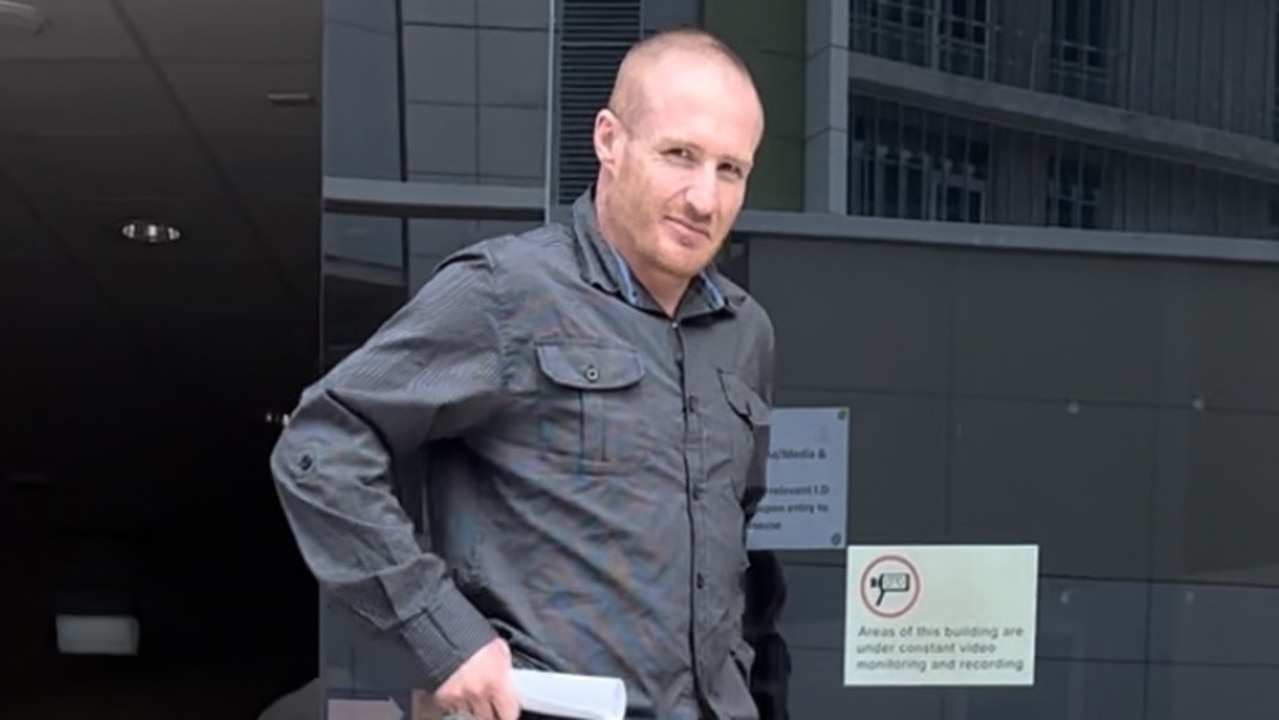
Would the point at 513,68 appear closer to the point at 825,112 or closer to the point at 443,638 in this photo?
the point at 825,112

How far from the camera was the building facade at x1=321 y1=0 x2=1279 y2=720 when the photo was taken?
9.91ft

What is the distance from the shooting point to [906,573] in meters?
3.10

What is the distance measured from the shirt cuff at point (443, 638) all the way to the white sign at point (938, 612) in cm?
158

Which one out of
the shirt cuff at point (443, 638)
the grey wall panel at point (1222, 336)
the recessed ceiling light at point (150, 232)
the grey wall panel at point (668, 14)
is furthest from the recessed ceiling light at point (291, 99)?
the shirt cuff at point (443, 638)

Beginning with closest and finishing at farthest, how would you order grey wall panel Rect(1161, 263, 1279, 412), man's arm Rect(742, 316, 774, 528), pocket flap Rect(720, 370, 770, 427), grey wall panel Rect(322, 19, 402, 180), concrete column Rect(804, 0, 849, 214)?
pocket flap Rect(720, 370, 770, 427), man's arm Rect(742, 316, 774, 528), grey wall panel Rect(322, 19, 402, 180), concrete column Rect(804, 0, 849, 214), grey wall panel Rect(1161, 263, 1279, 412)

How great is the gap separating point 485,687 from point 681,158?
609 millimetres

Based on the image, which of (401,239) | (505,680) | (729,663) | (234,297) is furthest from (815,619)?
(234,297)

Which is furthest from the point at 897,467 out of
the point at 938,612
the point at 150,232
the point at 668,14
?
the point at 150,232

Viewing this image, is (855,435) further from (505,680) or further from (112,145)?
(112,145)

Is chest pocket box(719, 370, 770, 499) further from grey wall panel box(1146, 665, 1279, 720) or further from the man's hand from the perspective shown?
grey wall panel box(1146, 665, 1279, 720)

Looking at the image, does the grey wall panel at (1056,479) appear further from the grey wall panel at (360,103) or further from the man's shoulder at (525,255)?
the man's shoulder at (525,255)

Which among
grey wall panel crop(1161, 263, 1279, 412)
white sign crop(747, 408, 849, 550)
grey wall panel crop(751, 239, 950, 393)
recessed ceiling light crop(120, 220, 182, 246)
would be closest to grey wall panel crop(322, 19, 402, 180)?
grey wall panel crop(751, 239, 950, 393)

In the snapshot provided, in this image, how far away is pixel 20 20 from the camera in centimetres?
362

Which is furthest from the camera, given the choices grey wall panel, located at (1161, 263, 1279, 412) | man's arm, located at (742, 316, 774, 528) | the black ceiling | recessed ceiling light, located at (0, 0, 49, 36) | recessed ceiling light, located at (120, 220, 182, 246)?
→ recessed ceiling light, located at (120, 220, 182, 246)
